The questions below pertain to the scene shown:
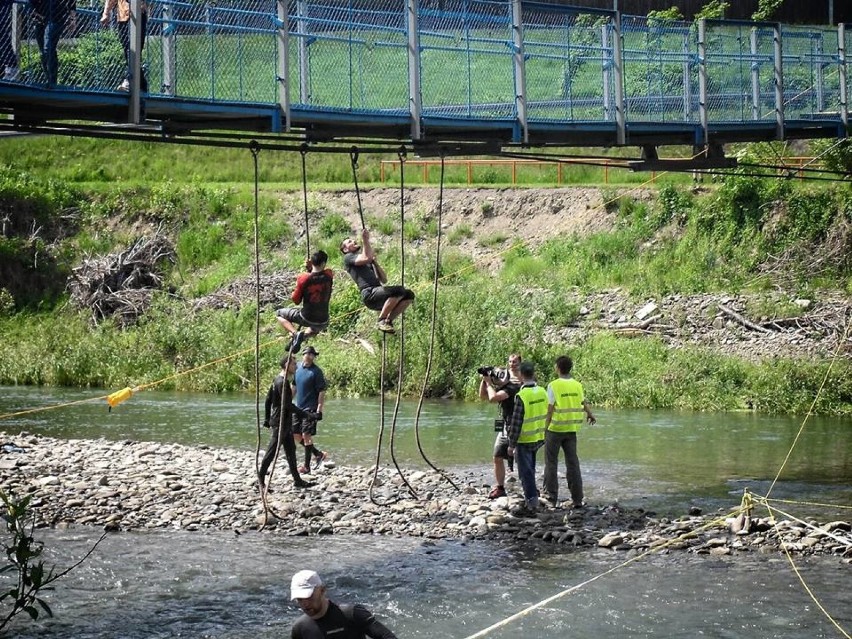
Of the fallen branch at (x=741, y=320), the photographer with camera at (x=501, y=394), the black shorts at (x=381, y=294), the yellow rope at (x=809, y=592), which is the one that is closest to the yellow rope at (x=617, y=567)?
the yellow rope at (x=809, y=592)

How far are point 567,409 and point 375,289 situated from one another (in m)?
2.67

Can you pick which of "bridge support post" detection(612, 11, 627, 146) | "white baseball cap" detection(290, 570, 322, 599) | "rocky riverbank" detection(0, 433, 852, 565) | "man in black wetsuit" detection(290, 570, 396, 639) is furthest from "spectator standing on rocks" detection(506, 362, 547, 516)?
"white baseball cap" detection(290, 570, 322, 599)

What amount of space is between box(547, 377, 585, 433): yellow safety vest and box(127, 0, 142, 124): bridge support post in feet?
18.7

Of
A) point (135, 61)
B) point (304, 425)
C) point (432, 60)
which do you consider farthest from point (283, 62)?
point (304, 425)

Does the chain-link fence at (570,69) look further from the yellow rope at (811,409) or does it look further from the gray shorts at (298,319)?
the yellow rope at (811,409)

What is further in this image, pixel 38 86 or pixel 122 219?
pixel 122 219

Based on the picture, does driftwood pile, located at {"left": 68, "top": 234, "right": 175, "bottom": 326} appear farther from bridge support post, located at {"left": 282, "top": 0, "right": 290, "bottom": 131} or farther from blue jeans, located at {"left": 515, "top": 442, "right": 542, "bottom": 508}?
blue jeans, located at {"left": 515, "top": 442, "right": 542, "bottom": 508}

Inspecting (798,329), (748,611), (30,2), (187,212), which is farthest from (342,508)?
(187,212)

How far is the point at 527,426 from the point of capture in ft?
48.3

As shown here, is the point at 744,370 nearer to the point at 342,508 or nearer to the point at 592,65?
the point at 592,65

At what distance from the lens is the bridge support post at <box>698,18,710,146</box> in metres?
19.5

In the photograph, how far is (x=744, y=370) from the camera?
90.4 feet

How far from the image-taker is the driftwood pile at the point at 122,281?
121 ft

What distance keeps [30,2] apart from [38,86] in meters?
0.87
